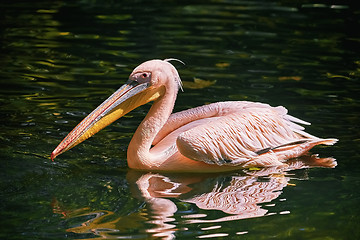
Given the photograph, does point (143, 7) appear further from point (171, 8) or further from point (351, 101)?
point (351, 101)

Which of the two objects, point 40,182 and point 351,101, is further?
point 351,101

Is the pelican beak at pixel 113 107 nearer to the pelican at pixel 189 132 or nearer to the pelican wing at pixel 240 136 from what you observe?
the pelican at pixel 189 132

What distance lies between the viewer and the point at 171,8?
12.8 metres

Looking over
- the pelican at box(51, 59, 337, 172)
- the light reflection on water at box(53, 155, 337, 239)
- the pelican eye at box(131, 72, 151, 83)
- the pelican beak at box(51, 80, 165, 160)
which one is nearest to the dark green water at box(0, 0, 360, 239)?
the light reflection on water at box(53, 155, 337, 239)

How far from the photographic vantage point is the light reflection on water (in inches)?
170

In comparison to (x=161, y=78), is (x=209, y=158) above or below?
below

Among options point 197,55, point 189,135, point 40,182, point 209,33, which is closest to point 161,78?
point 189,135

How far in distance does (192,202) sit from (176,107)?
238 centimetres

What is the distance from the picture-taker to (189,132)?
5328 millimetres

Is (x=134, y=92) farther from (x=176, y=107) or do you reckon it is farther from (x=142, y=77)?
(x=176, y=107)

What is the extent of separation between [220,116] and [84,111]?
1665 mm

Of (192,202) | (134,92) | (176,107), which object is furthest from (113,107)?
(176,107)

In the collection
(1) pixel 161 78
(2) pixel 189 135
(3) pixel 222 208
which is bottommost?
(3) pixel 222 208

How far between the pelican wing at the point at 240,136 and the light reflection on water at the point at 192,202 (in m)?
0.19
